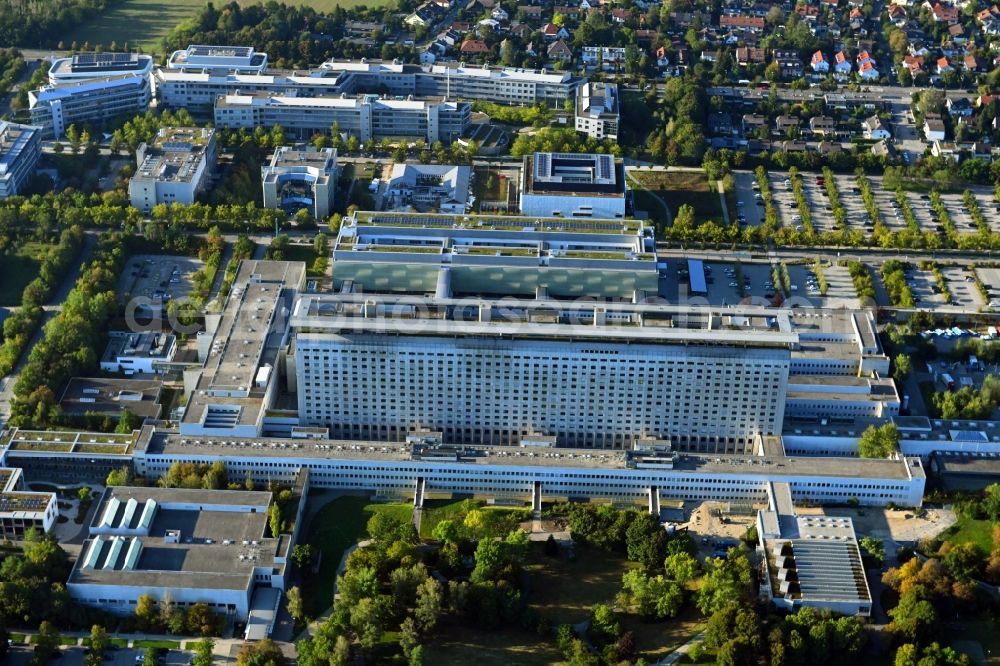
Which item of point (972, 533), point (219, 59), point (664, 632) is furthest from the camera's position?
point (219, 59)

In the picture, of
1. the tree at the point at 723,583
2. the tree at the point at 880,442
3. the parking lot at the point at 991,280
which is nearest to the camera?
the tree at the point at 723,583

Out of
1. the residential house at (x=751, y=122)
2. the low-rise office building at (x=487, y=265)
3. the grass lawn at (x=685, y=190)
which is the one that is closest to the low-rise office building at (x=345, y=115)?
the grass lawn at (x=685, y=190)

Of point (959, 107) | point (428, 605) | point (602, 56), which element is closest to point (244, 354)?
point (428, 605)

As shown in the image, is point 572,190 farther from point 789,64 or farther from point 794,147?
point 789,64

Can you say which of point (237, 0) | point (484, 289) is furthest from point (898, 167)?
point (237, 0)

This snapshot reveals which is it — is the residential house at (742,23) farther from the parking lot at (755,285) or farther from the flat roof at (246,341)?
the flat roof at (246,341)

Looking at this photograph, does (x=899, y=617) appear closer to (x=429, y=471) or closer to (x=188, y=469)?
(x=429, y=471)
